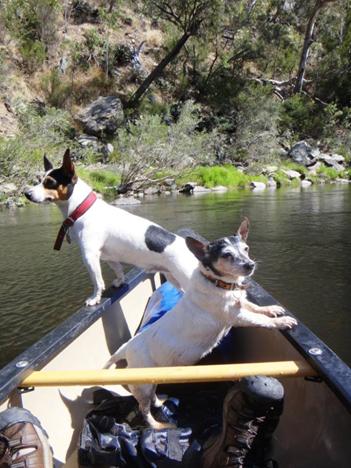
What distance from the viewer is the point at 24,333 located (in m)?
5.24

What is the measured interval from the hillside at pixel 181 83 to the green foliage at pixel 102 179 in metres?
0.10

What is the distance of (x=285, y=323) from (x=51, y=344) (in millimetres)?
1265

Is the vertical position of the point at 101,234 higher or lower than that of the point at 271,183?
higher

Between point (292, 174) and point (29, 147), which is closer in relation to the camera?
point (29, 147)

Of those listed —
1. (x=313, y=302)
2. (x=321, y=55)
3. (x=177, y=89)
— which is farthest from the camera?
Answer: (x=321, y=55)

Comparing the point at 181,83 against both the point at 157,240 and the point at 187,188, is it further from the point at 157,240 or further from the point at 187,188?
the point at 157,240

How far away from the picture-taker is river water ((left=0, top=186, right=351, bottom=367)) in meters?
5.55

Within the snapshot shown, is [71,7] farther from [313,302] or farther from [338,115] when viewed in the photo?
[313,302]

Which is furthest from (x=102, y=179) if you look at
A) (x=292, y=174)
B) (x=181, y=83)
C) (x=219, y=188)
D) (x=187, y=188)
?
(x=181, y=83)

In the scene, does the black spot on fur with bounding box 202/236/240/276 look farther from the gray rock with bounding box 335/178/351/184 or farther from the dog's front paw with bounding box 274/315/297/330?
the gray rock with bounding box 335/178/351/184

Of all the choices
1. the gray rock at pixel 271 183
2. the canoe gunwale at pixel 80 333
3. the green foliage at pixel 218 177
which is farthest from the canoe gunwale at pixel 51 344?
the gray rock at pixel 271 183

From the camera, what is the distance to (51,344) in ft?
7.68

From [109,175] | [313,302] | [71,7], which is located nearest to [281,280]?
[313,302]

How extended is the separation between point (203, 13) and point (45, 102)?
12525 millimetres
